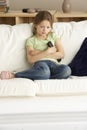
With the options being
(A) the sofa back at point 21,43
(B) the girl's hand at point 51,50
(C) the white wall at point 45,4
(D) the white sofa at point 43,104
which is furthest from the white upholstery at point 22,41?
(C) the white wall at point 45,4

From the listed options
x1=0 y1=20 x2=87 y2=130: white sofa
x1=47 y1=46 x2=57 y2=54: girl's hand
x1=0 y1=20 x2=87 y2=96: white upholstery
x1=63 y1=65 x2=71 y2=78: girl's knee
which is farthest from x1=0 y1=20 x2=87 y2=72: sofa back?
x1=0 y1=20 x2=87 y2=130: white sofa

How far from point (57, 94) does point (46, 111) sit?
172 mm

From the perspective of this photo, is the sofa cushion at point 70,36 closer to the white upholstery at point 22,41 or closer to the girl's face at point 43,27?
the white upholstery at point 22,41

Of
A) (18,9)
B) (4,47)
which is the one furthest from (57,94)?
(18,9)

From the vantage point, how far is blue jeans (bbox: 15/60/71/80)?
237cm

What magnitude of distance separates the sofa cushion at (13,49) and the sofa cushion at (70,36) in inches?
10.6

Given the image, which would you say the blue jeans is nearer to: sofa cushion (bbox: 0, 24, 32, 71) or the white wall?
sofa cushion (bbox: 0, 24, 32, 71)

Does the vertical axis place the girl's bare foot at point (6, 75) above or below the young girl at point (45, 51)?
below

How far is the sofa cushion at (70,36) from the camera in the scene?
8.87 ft

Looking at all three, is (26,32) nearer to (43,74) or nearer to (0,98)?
(43,74)

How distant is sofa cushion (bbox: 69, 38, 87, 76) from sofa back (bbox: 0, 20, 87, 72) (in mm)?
46

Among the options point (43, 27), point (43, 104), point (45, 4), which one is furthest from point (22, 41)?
point (45, 4)

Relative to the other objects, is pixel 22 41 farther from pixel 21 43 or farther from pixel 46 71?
pixel 46 71

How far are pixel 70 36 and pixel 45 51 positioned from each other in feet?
0.95
